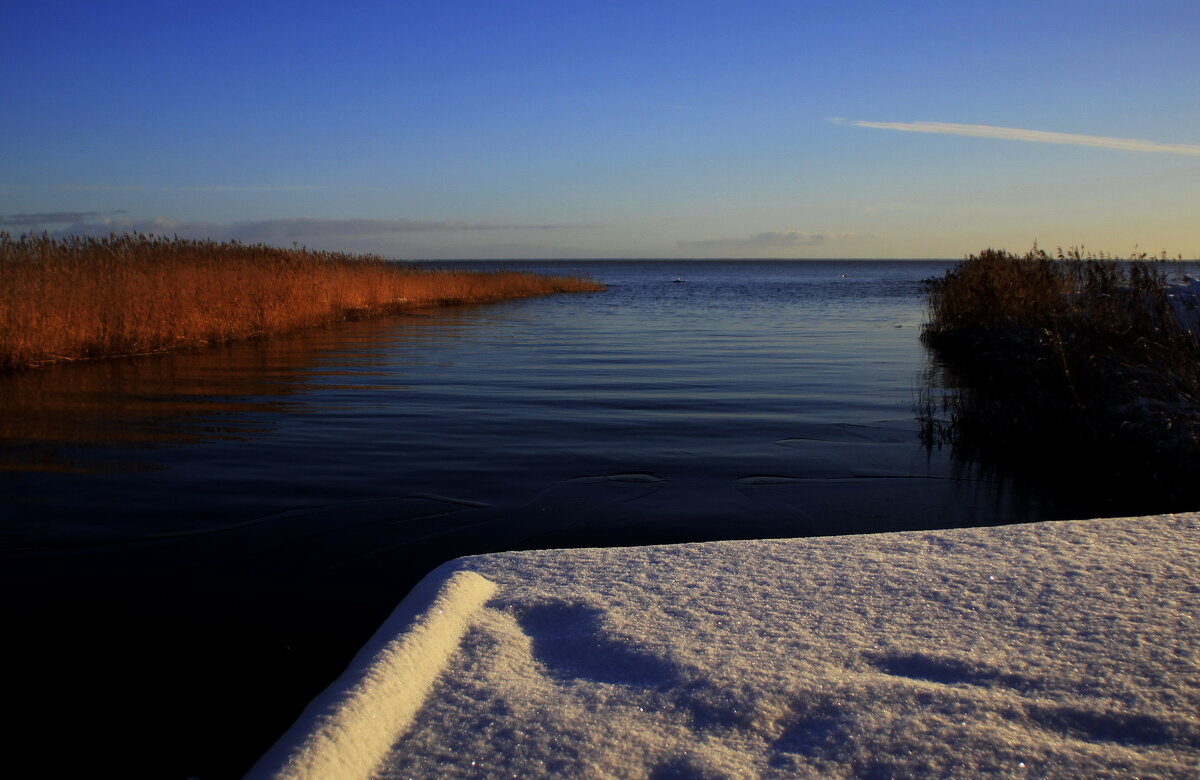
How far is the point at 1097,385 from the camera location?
768cm

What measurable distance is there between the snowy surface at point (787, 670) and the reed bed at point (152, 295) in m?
10.1

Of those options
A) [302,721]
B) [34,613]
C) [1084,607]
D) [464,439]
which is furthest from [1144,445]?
[34,613]

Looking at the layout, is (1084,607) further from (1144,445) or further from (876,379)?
(876,379)

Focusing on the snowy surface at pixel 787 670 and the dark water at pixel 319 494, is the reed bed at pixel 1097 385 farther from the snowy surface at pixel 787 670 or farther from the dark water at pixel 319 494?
the snowy surface at pixel 787 670

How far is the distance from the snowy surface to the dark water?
0.70 m

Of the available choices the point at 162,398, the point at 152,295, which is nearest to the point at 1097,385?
the point at 162,398

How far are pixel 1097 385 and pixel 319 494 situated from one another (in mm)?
6563

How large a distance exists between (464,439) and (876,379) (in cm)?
619

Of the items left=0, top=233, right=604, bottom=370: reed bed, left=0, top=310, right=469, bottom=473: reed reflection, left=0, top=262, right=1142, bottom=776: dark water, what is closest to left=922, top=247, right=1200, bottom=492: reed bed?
left=0, top=262, right=1142, bottom=776: dark water

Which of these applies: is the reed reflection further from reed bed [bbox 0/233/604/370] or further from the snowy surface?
the snowy surface

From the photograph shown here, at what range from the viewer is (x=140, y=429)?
7.59 metres

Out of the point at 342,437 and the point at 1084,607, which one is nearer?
the point at 1084,607

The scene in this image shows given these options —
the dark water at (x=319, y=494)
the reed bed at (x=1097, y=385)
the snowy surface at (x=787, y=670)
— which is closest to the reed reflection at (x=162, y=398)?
the dark water at (x=319, y=494)

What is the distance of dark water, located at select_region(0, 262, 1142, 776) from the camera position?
3.23 meters
